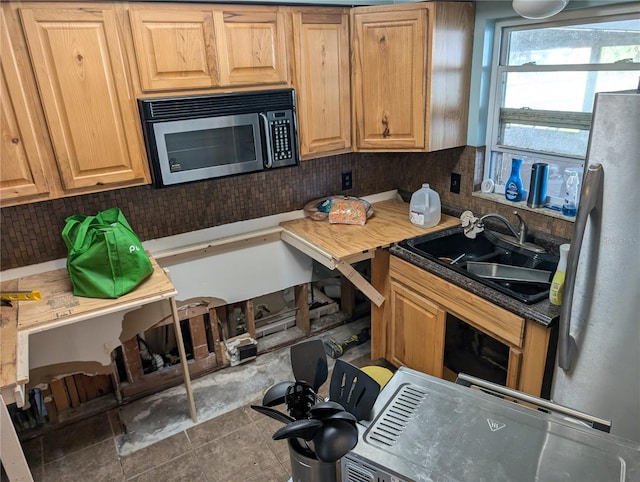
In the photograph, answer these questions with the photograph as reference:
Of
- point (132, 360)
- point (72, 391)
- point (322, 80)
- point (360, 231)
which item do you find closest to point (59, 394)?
point (72, 391)

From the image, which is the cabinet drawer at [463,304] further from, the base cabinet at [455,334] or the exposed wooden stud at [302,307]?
the exposed wooden stud at [302,307]

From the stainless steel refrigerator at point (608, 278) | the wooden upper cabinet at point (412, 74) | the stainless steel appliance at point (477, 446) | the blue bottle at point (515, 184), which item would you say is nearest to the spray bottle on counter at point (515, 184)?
the blue bottle at point (515, 184)

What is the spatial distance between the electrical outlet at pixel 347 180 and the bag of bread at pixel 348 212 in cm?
25

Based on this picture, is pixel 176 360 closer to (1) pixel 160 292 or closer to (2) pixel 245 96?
(1) pixel 160 292

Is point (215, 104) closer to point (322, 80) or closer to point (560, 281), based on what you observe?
point (322, 80)

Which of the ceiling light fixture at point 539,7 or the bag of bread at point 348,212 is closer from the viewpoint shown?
the ceiling light fixture at point 539,7

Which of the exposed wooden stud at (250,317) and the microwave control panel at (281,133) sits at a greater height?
the microwave control panel at (281,133)

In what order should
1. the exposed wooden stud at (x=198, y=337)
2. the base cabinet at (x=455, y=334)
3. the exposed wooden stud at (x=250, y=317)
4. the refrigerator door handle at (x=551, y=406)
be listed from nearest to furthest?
the refrigerator door handle at (x=551, y=406)
the base cabinet at (x=455, y=334)
the exposed wooden stud at (x=198, y=337)
the exposed wooden stud at (x=250, y=317)

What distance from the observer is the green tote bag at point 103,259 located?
1.89 m

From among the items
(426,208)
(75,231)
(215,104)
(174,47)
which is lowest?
(426,208)

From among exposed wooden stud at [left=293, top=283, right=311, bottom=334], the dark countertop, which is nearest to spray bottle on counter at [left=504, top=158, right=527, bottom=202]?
the dark countertop

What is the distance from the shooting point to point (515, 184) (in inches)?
92.5

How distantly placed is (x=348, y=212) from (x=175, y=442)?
4.94 feet

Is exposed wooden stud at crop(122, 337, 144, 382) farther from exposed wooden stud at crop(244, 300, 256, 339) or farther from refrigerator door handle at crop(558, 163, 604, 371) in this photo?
refrigerator door handle at crop(558, 163, 604, 371)
